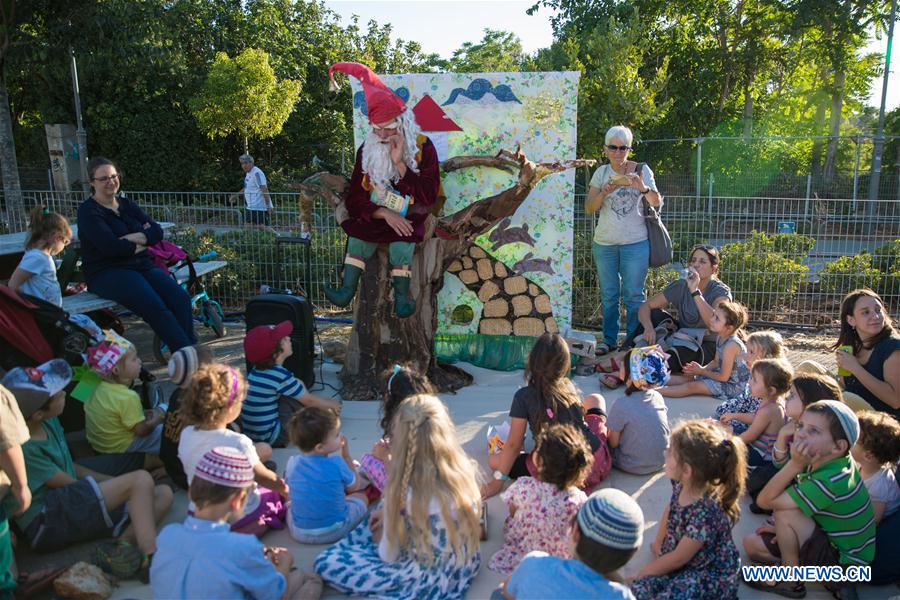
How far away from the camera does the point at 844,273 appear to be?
24.5 feet

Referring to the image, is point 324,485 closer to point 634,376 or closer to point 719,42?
point 634,376

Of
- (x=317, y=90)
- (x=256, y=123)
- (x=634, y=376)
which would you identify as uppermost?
(x=317, y=90)

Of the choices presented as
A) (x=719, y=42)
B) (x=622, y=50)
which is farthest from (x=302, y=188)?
(x=719, y=42)

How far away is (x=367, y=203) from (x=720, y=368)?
281 centimetres

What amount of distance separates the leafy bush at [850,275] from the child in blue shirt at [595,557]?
20.6 feet

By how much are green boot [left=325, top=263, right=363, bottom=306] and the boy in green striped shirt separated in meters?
3.33

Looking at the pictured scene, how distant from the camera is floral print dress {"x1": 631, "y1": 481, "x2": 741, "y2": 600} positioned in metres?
2.70

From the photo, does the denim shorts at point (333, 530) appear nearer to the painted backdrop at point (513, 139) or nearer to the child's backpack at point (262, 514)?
the child's backpack at point (262, 514)

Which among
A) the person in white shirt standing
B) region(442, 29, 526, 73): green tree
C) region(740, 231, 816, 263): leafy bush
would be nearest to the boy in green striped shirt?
region(740, 231, 816, 263): leafy bush

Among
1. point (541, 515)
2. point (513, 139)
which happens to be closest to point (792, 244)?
→ point (513, 139)

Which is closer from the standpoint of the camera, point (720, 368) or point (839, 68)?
point (720, 368)

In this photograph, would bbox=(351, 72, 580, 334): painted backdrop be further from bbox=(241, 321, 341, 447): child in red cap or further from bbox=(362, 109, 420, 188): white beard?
bbox=(241, 321, 341, 447): child in red cap

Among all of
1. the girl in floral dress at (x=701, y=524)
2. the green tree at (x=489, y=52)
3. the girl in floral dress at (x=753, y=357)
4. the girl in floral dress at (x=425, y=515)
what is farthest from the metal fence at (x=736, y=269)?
the green tree at (x=489, y=52)

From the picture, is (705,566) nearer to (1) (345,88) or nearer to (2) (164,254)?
(2) (164,254)
